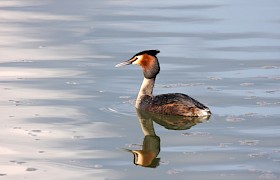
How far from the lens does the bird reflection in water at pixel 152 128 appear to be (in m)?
12.0

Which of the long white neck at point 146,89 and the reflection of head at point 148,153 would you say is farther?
the long white neck at point 146,89

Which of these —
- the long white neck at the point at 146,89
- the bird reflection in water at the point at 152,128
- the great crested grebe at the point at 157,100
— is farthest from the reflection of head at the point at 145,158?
the long white neck at the point at 146,89

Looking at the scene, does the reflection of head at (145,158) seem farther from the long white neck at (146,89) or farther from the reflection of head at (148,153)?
the long white neck at (146,89)

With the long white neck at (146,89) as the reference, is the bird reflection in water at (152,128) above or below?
below

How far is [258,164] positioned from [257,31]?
9534mm

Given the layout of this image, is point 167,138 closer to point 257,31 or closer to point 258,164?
point 258,164

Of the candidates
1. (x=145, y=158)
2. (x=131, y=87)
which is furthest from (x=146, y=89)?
(x=145, y=158)

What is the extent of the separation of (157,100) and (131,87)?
1508 millimetres

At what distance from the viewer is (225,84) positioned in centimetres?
1606

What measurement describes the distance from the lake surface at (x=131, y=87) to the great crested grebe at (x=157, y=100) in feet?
0.64

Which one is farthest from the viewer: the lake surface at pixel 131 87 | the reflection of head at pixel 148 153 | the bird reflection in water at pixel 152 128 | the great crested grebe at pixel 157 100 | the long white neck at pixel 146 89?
the long white neck at pixel 146 89

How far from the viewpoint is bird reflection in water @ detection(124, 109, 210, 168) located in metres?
12.0

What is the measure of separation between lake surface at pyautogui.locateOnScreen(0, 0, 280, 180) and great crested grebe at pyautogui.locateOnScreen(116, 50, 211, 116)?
0.19 metres

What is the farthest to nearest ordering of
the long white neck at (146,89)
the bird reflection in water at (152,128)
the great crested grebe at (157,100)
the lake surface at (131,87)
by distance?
the long white neck at (146,89) → the great crested grebe at (157,100) → the bird reflection in water at (152,128) → the lake surface at (131,87)
